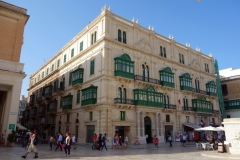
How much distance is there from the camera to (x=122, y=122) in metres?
27.0

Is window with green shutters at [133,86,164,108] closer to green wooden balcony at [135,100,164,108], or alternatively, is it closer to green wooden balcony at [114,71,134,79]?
green wooden balcony at [135,100,164,108]

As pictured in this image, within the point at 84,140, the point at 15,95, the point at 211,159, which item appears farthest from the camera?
the point at 84,140

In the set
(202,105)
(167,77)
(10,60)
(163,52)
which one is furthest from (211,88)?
(10,60)

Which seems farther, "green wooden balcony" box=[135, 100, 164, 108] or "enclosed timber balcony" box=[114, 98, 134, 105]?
"green wooden balcony" box=[135, 100, 164, 108]

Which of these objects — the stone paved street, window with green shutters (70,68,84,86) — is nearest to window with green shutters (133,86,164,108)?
window with green shutters (70,68,84,86)

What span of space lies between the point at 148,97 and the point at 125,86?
383cm

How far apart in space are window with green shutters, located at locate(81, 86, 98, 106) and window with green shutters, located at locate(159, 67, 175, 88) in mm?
11524

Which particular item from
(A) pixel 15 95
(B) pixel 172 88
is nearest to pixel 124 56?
(B) pixel 172 88

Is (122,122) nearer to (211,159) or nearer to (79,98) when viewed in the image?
(79,98)

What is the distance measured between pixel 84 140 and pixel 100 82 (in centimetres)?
843

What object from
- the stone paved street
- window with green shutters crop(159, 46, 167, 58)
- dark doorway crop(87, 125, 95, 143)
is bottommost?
the stone paved street

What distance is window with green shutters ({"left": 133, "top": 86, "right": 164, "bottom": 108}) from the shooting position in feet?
93.9

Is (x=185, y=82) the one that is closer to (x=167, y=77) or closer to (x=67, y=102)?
(x=167, y=77)

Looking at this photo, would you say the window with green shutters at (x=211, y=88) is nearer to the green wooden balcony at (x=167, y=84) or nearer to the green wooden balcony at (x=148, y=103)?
the green wooden balcony at (x=167, y=84)
